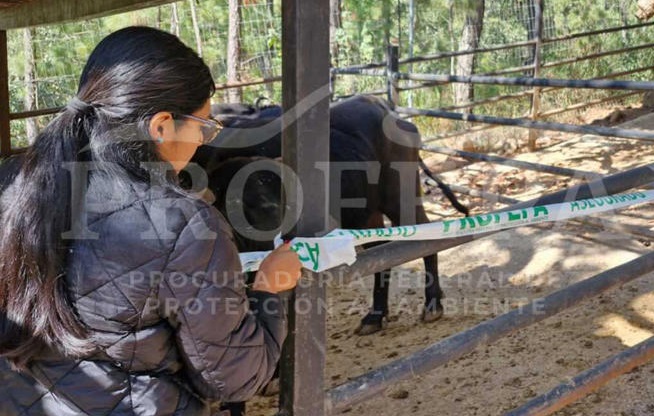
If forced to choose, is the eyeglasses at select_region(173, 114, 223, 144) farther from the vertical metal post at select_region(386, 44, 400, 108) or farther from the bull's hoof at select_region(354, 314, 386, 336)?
the vertical metal post at select_region(386, 44, 400, 108)

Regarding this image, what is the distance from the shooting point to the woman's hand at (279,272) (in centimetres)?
163

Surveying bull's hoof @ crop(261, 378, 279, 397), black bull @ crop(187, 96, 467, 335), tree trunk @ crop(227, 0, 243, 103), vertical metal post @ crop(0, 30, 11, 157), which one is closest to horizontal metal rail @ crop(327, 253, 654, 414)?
black bull @ crop(187, 96, 467, 335)

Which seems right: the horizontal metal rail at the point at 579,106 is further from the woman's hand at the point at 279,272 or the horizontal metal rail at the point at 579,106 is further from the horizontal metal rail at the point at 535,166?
the woman's hand at the point at 279,272

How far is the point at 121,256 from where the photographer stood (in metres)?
1.36

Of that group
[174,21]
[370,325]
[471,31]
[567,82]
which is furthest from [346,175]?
[471,31]

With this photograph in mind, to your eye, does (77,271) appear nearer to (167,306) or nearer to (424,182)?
(167,306)

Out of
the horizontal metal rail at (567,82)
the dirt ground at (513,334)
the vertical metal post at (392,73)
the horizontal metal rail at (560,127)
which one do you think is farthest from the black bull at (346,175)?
the vertical metal post at (392,73)

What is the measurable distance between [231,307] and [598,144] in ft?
26.5

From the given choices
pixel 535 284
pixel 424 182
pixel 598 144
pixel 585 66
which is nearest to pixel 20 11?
pixel 535 284

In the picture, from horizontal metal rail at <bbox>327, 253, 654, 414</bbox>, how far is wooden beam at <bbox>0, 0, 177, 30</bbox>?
235cm

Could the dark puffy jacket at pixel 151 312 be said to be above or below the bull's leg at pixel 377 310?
above

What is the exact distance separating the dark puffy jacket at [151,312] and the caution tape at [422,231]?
0.31m

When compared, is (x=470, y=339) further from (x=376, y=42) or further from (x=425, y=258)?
(x=376, y=42)

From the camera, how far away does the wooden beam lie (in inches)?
149
